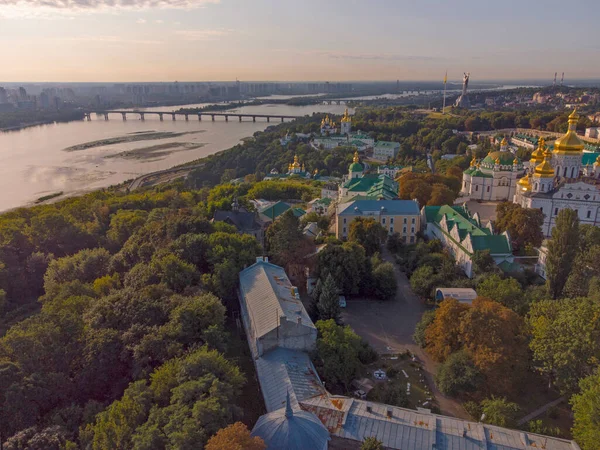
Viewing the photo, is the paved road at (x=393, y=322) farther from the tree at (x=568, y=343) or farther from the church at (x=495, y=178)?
the church at (x=495, y=178)

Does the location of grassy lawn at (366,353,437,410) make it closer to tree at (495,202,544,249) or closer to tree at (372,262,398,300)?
tree at (372,262,398,300)

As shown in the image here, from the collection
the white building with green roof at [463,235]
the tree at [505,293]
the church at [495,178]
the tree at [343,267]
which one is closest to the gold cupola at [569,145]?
the church at [495,178]

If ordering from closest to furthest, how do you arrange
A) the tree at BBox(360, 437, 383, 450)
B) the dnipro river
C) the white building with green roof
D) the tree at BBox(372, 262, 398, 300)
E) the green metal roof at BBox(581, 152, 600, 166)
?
the tree at BBox(360, 437, 383, 450) < the tree at BBox(372, 262, 398, 300) < the white building with green roof < the green metal roof at BBox(581, 152, 600, 166) < the dnipro river

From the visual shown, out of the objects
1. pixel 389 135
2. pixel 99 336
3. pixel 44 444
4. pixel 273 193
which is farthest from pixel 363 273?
pixel 389 135

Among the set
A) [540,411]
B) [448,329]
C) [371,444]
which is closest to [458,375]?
[448,329]

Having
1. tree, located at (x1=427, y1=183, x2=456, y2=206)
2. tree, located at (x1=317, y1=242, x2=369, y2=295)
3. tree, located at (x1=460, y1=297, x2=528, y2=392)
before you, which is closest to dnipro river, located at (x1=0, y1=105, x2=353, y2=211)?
tree, located at (x1=317, y1=242, x2=369, y2=295)
